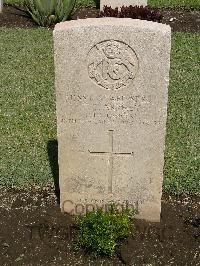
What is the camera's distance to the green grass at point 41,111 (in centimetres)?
550

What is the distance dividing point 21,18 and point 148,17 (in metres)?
3.02

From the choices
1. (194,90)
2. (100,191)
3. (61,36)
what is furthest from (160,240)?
(194,90)

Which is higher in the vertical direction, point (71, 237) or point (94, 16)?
point (94, 16)

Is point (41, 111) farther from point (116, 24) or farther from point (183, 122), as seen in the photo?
point (116, 24)

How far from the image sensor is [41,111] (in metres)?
7.13

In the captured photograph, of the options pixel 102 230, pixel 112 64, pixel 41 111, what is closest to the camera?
pixel 112 64

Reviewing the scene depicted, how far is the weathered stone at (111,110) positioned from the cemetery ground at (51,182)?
0.93 feet

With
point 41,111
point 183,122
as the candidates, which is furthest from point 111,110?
point 41,111

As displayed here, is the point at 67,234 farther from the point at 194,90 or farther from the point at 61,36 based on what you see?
the point at 194,90

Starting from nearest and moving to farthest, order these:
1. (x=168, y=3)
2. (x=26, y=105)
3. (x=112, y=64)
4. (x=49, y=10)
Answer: (x=112, y=64)
(x=26, y=105)
(x=49, y=10)
(x=168, y=3)

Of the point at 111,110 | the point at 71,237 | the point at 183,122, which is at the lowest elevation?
the point at 71,237

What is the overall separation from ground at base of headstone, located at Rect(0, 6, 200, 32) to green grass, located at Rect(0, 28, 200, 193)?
33.5 inches

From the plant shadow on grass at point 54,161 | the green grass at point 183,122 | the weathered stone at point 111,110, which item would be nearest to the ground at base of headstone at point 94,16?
the green grass at point 183,122

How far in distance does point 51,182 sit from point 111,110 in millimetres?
1501
